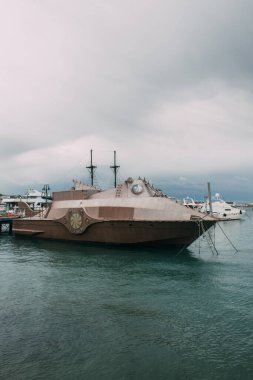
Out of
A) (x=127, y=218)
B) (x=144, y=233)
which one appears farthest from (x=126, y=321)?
(x=127, y=218)

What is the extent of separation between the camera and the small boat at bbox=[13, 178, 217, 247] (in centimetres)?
3547

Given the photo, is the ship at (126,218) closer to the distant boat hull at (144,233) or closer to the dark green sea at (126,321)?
the distant boat hull at (144,233)

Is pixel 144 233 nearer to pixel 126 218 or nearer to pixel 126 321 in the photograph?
pixel 126 218

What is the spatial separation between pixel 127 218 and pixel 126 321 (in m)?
22.4

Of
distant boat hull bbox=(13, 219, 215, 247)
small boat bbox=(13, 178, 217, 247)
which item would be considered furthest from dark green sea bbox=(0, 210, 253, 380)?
small boat bbox=(13, 178, 217, 247)

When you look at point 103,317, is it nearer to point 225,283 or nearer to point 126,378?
point 126,378

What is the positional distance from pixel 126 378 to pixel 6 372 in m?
3.97

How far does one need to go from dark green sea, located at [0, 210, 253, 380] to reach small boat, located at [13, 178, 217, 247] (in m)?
6.57

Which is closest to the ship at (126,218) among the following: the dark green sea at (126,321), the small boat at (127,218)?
the small boat at (127,218)

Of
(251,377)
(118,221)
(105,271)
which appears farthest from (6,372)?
(118,221)

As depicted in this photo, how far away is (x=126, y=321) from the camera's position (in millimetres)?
15328

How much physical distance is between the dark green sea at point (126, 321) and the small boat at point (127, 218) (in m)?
6.57

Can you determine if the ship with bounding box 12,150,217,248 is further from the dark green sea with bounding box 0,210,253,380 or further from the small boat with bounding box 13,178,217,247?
the dark green sea with bounding box 0,210,253,380

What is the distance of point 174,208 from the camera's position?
36.9 m
